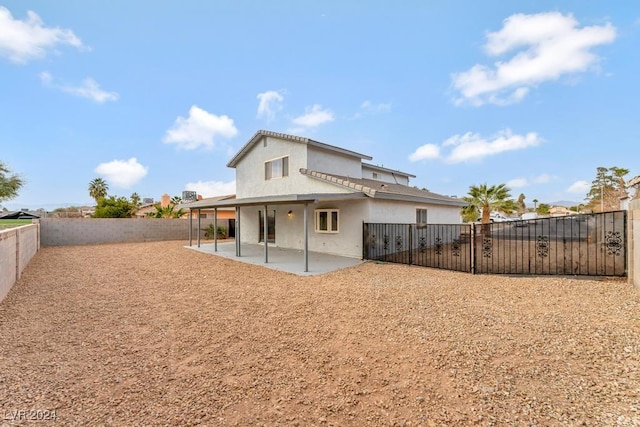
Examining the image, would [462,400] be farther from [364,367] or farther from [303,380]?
[303,380]

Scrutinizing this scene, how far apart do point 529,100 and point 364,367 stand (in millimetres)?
17903

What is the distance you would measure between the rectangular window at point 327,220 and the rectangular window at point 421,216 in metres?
4.78

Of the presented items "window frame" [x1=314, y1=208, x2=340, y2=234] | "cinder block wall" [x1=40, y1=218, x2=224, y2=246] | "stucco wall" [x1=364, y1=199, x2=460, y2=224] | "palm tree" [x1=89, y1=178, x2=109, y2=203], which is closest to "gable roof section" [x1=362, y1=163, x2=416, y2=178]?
"stucco wall" [x1=364, y1=199, x2=460, y2=224]

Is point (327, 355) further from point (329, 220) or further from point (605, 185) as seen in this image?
point (605, 185)

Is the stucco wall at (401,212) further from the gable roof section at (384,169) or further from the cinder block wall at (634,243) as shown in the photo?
the cinder block wall at (634,243)

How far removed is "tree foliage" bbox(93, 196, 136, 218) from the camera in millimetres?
22250

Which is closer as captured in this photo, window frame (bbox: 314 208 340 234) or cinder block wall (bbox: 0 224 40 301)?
cinder block wall (bbox: 0 224 40 301)

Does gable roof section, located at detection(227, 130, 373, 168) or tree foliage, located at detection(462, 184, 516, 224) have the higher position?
gable roof section, located at detection(227, 130, 373, 168)

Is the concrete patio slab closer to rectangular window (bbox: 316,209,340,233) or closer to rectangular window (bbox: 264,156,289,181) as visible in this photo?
rectangular window (bbox: 316,209,340,233)

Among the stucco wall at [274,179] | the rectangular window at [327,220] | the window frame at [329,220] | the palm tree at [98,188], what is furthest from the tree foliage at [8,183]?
the palm tree at [98,188]

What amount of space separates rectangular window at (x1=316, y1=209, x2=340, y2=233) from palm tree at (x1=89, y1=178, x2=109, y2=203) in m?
43.9

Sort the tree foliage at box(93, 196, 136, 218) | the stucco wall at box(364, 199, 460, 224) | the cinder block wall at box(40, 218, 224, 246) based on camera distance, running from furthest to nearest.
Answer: the tree foliage at box(93, 196, 136, 218), the cinder block wall at box(40, 218, 224, 246), the stucco wall at box(364, 199, 460, 224)

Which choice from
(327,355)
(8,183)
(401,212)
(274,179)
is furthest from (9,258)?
(8,183)

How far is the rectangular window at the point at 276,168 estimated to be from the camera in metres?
13.7
